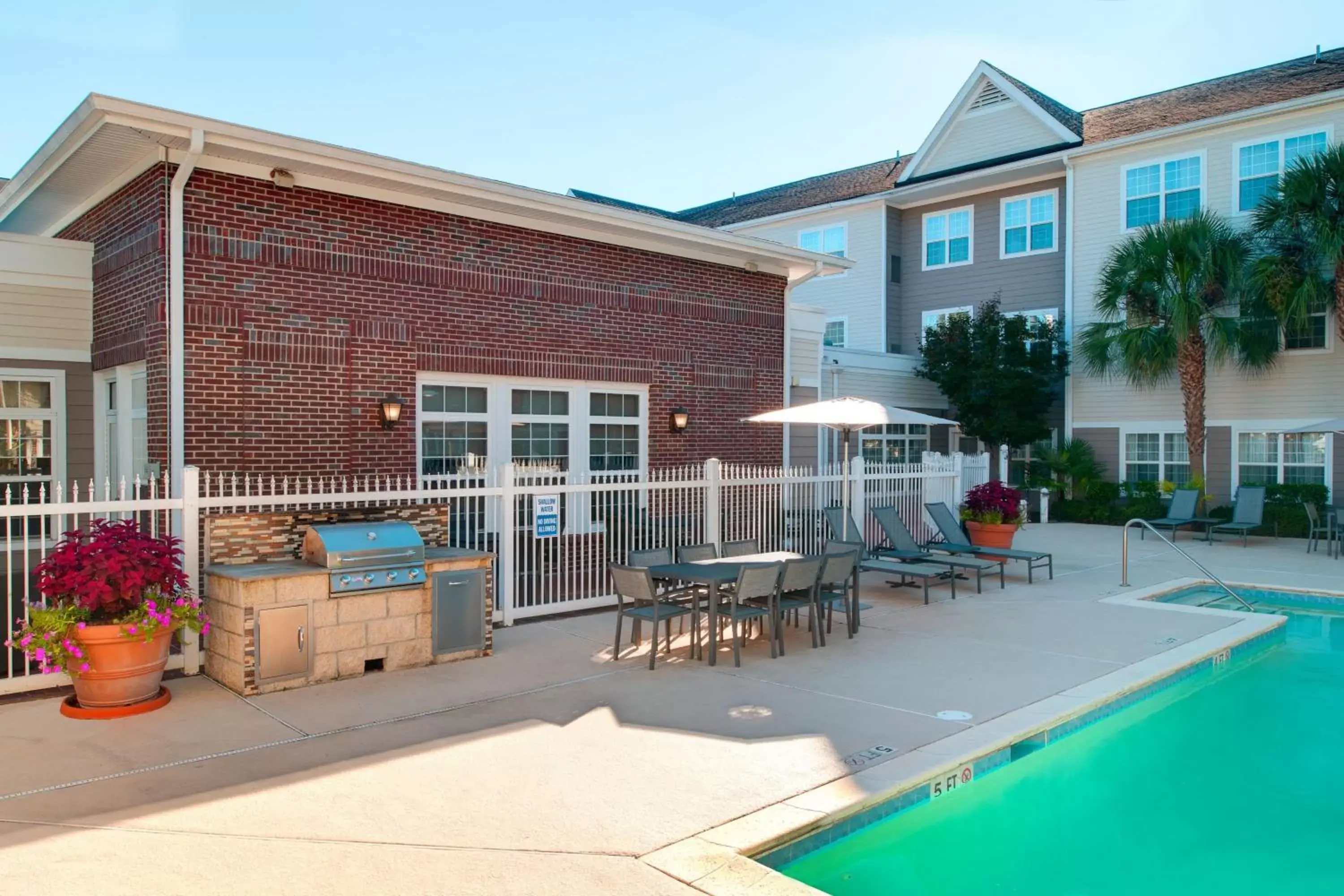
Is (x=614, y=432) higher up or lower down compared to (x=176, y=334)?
lower down

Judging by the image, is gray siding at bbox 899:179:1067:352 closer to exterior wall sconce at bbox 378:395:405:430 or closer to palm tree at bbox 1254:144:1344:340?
palm tree at bbox 1254:144:1344:340

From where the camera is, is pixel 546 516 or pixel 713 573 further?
pixel 546 516

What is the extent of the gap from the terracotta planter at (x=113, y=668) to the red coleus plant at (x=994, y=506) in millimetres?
11279

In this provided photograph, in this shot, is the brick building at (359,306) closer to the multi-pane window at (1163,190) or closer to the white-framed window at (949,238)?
the multi-pane window at (1163,190)

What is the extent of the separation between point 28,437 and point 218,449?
11.8ft

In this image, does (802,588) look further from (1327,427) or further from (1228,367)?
(1228,367)

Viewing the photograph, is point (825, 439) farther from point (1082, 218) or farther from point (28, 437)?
point (28, 437)

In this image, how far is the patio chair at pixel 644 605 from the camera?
7484 mm

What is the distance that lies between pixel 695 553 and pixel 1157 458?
1529 centimetres

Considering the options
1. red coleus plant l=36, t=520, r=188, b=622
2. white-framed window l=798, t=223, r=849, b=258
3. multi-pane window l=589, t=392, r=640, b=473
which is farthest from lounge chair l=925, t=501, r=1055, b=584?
white-framed window l=798, t=223, r=849, b=258

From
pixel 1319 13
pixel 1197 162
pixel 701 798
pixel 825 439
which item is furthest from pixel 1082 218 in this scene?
pixel 701 798

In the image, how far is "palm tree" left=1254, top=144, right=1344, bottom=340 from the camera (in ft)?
53.4

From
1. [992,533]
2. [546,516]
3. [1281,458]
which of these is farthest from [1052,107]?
[546,516]

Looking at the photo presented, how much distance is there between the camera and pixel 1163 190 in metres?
19.7
